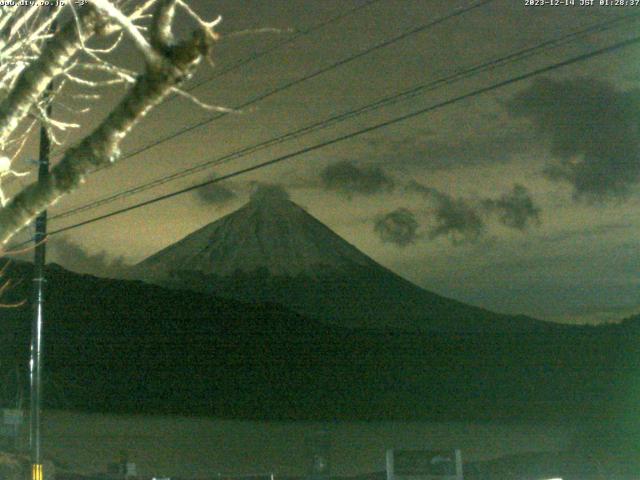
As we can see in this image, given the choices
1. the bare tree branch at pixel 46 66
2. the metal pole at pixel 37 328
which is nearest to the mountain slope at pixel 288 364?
the metal pole at pixel 37 328

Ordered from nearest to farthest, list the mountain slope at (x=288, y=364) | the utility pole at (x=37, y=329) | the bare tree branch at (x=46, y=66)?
1. the bare tree branch at (x=46, y=66)
2. the utility pole at (x=37, y=329)
3. the mountain slope at (x=288, y=364)

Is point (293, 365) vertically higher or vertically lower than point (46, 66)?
Answer: higher

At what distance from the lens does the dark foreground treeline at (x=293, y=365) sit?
84938mm

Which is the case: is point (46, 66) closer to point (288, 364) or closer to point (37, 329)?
point (37, 329)

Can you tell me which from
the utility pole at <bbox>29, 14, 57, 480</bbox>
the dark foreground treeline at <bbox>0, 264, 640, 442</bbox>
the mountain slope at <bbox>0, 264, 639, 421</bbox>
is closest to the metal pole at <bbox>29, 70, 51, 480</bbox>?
the utility pole at <bbox>29, 14, 57, 480</bbox>

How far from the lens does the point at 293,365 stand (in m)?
113

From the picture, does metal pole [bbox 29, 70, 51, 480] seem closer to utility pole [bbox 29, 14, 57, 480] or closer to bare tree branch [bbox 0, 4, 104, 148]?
utility pole [bbox 29, 14, 57, 480]

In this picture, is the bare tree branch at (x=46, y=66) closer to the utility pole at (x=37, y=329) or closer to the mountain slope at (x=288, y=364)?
the utility pole at (x=37, y=329)

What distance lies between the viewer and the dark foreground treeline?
3344 inches

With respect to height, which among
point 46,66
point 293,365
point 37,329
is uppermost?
point 293,365

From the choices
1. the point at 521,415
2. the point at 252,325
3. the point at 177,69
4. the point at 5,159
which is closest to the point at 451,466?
the point at 5,159

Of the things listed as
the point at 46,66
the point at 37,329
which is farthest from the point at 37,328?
the point at 46,66

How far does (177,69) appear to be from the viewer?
13.5 feet

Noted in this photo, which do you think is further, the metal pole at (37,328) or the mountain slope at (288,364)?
the mountain slope at (288,364)
